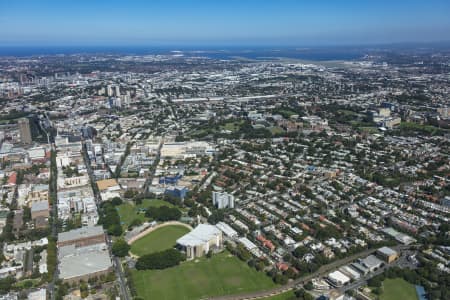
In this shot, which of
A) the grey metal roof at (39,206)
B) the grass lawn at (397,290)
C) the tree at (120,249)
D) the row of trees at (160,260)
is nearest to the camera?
the grass lawn at (397,290)

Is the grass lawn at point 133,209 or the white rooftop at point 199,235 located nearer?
the white rooftop at point 199,235

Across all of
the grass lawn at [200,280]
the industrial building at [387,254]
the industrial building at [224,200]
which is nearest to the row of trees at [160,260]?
the grass lawn at [200,280]

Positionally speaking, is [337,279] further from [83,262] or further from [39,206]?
[39,206]

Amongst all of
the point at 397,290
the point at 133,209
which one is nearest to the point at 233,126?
the point at 133,209

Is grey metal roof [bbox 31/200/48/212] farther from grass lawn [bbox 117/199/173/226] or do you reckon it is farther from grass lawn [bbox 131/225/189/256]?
grass lawn [bbox 131/225/189/256]

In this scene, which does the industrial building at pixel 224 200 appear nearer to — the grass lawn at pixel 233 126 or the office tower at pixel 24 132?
the grass lawn at pixel 233 126

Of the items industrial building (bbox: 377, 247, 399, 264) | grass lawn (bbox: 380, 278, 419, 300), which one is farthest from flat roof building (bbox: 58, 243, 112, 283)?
industrial building (bbox: 377, 247, 399, 264)
